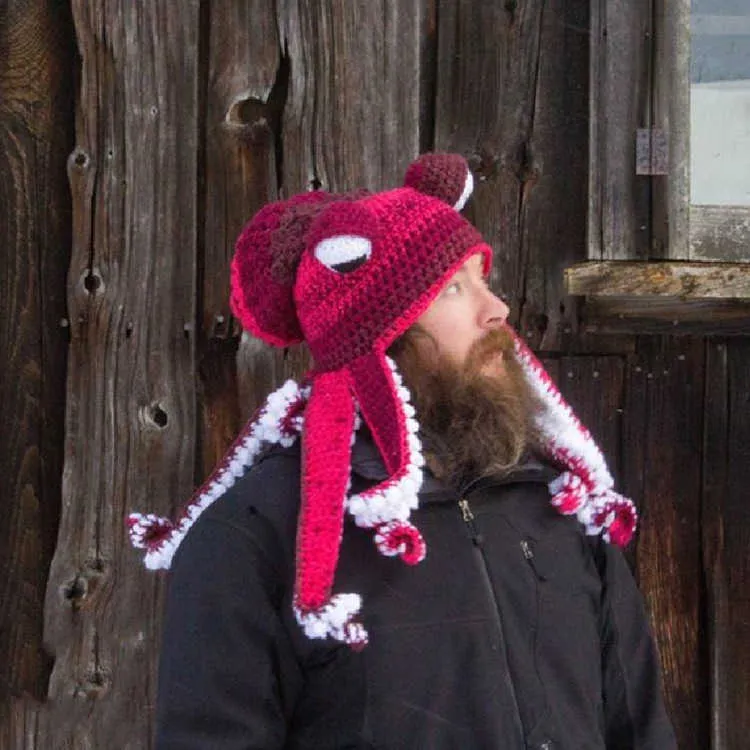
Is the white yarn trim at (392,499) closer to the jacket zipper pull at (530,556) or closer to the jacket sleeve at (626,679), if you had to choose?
the jacket zipper pull at (530,556)

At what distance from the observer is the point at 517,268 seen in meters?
2.69

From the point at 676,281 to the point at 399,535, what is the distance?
3.12ft

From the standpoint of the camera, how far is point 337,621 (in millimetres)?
1719

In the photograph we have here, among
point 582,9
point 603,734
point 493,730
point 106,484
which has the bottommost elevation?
point 603,734

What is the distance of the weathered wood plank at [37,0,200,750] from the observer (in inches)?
101

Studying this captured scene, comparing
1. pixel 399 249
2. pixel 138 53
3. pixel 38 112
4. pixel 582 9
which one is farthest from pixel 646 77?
Result: pixel 38 112

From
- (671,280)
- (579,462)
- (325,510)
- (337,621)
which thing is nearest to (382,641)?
(337,621)

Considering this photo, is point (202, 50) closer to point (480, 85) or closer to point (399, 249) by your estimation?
point (480, 85)

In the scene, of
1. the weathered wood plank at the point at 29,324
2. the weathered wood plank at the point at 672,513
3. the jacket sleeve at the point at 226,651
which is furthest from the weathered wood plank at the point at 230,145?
the weathered wood plank at the point at 672,513

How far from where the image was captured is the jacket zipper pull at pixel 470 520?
1.89 metres

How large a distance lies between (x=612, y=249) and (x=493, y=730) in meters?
1.20

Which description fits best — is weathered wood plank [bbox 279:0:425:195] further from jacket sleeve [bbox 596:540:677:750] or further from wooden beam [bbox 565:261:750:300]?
jacket sleeve [bbox 596:540:677:750]

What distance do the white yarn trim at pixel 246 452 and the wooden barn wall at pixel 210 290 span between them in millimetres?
533

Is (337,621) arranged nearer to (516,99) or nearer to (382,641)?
(382,641)
